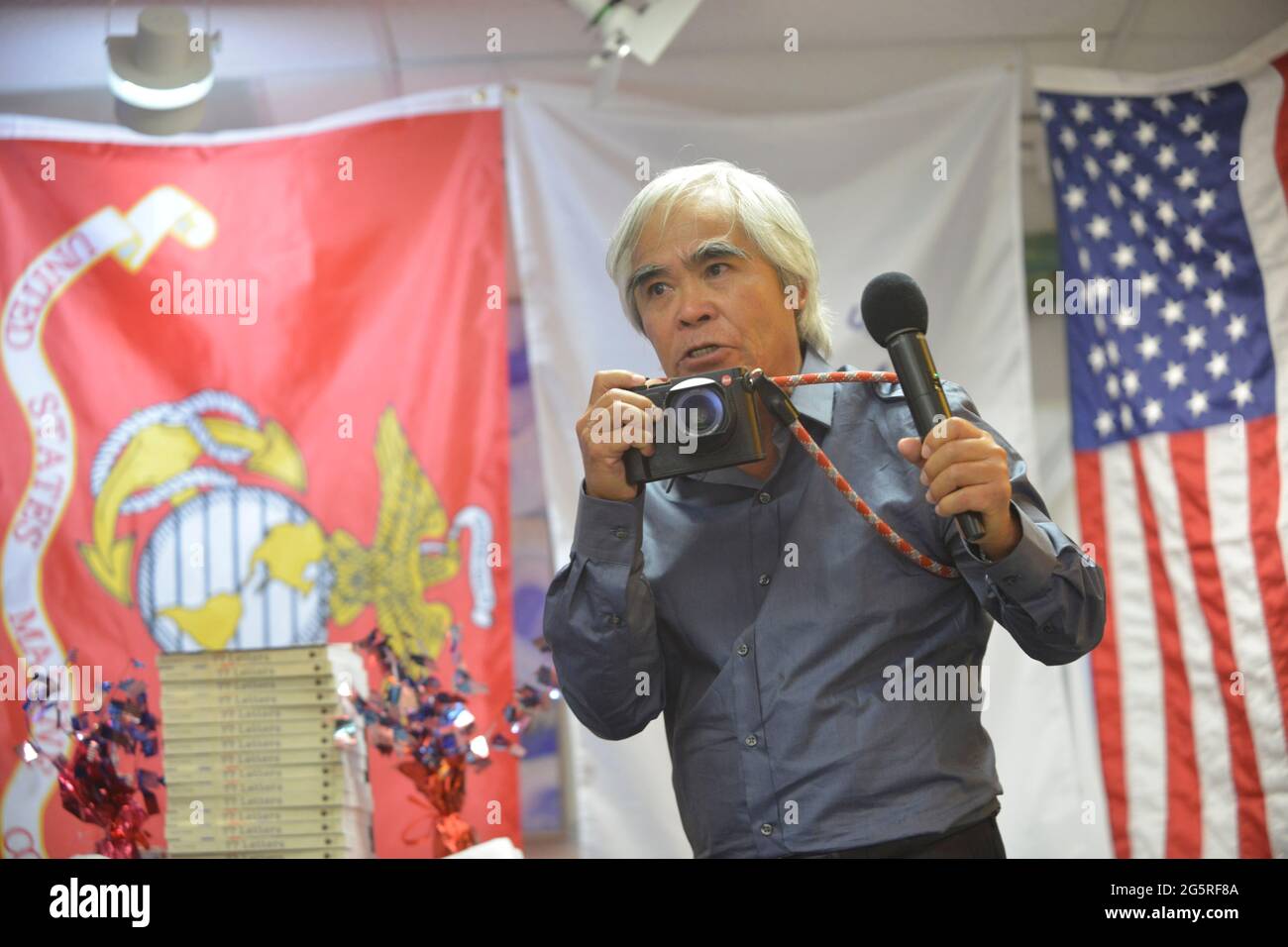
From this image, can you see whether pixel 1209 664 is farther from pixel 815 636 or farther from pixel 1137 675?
pixel 815 636

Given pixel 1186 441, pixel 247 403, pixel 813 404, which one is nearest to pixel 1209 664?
pixel 1186 441

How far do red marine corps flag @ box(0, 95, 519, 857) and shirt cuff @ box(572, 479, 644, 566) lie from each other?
179 centimetres

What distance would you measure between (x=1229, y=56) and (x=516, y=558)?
2.29 metres

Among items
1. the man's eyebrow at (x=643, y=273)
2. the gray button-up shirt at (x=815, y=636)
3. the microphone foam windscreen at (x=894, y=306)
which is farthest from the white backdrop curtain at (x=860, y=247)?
the microphone foam windscreen at (x=894, y=306)

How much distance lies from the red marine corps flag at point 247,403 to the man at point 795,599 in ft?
5.63

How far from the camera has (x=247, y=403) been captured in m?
3.17

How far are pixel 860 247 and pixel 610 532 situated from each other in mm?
2064

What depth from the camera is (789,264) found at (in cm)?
153

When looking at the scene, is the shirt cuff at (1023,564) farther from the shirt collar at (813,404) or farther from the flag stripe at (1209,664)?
the flag stripe at (1209,664)

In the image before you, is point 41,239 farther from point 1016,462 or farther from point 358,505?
point 1016,462

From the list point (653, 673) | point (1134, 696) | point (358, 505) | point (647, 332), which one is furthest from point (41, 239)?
point (1134, 696)

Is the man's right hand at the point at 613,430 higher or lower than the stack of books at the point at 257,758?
higher

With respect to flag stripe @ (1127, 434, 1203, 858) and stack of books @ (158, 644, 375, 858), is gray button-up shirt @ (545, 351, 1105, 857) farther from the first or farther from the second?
flag stripe @ (1127, 434, 1203, 858)

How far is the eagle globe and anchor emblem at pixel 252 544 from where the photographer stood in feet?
10.1
